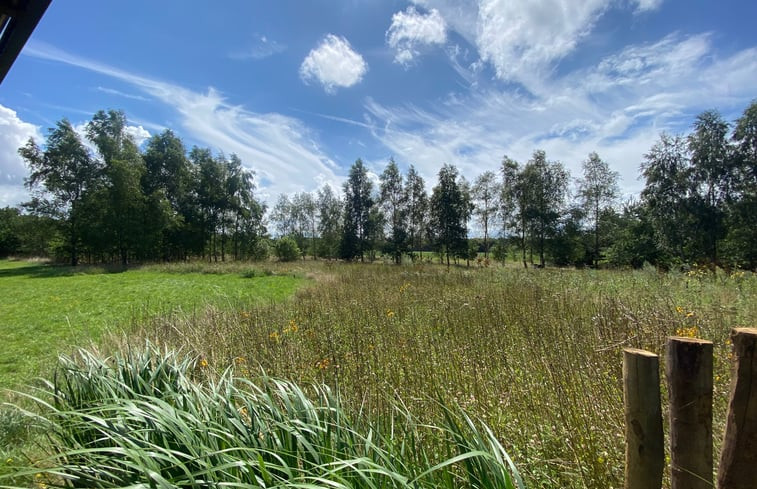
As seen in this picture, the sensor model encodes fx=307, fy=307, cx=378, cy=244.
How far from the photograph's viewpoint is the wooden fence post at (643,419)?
1.15 metres

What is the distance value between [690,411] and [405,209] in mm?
33475

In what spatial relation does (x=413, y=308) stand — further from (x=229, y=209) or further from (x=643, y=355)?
(x=229, y=209)

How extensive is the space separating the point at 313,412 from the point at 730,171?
1067 inches

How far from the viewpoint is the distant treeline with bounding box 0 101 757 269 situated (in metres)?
18.4

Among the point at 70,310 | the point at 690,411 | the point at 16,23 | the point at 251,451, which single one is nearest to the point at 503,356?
the point at 690,411

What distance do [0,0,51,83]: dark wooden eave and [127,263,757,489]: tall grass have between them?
302 cm

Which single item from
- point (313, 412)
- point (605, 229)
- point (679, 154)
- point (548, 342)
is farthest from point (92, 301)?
point (605, 229)

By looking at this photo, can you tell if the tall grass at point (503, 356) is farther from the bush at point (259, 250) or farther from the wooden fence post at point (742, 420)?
the bush at point (259, 250)

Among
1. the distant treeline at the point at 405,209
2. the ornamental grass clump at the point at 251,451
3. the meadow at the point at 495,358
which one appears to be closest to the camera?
the ornamental grass clump at the point at 251,451

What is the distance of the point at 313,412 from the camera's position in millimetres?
1788

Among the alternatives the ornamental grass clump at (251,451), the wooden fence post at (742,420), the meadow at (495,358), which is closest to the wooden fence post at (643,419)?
the wooden fence post at (742,420)

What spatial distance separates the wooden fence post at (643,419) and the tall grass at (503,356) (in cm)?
49

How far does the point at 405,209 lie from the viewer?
112 ft

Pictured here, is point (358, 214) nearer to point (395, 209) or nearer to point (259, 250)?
point (395, 209)
